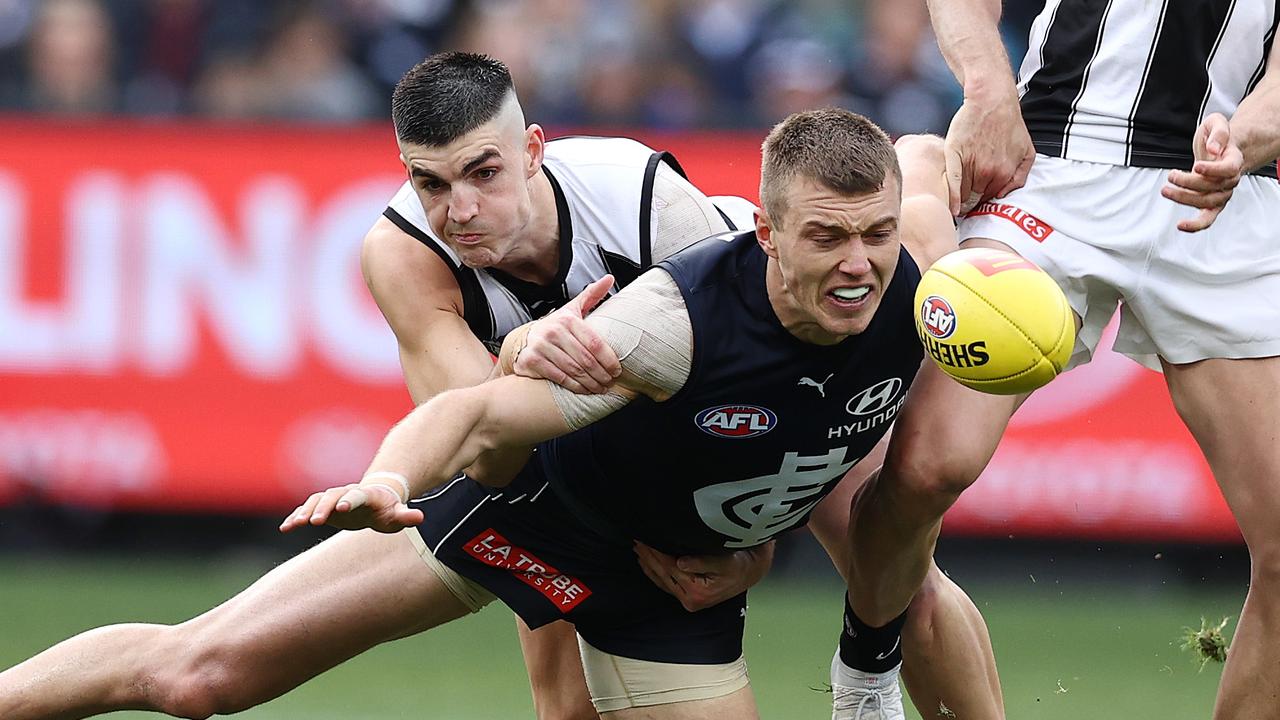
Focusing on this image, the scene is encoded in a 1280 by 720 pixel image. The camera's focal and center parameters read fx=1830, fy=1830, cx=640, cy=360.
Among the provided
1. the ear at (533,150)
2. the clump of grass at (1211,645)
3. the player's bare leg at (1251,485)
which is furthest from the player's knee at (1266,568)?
the ear at (533,150)

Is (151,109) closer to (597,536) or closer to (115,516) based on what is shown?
(115,516)

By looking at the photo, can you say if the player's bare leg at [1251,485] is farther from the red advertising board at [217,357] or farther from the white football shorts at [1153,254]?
the red advertising board at [217,357]

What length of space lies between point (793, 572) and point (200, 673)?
4.68 m

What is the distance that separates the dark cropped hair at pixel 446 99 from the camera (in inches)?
205

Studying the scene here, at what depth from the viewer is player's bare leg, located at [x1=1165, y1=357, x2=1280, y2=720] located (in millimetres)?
5047

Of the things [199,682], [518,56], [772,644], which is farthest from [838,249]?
[518,56]

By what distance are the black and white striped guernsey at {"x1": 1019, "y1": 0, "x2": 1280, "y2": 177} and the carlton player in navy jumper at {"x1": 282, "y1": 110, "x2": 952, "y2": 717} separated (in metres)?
0.95

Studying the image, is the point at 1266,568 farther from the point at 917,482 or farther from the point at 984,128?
the point at 984,128

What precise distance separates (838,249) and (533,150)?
1327 mm

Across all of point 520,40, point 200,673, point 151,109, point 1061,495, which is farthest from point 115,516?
point 1061,495

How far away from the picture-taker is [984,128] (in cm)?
525

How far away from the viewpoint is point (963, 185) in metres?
5.29

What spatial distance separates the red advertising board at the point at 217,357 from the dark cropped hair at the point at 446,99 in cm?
Result: 399

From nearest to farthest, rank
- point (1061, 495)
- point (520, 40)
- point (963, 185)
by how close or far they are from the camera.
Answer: point (963, 185), point (1061, 495), point (520, 40)
